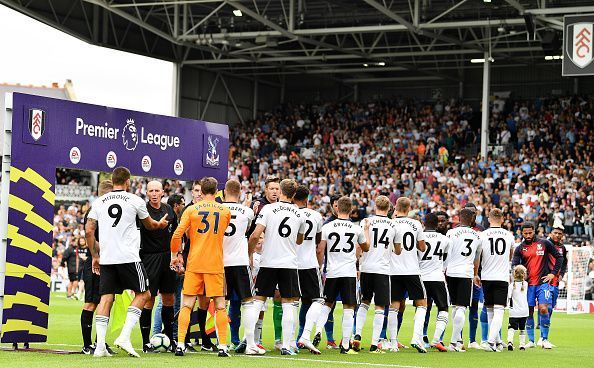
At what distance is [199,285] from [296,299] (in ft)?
5.17

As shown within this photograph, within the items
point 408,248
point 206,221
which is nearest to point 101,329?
point 206,221

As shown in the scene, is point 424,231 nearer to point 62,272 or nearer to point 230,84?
point 62,272

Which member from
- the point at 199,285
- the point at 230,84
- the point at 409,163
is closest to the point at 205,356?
the point at 199,285

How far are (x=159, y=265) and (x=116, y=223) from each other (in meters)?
1.27

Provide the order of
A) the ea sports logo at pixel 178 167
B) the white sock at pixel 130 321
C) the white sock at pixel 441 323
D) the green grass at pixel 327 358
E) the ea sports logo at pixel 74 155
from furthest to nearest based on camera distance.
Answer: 1. the ea sports logo at pixel 178 167
2. the white sock at pixel 441 323
3. the ea sports logo at pixel 74 155
4. the white sock at pixel 130 321
5. the green grass at pixel 327 358

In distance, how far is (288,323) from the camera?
14.0 m

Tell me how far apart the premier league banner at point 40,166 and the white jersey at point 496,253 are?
18.1ft

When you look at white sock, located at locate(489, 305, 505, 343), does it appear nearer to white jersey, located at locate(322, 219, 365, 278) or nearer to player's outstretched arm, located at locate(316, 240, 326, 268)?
white jersey, located at locate(322, 219, 365, 278)

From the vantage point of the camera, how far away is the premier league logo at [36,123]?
14281mm

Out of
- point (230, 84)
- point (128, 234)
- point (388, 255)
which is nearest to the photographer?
point (128, 234)

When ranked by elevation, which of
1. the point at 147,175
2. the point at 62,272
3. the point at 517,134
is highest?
the point at 517,134

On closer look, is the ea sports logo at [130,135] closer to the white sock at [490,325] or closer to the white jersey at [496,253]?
the white jersey at [496,253]

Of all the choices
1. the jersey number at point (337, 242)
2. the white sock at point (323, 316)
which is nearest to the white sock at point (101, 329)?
the white sock at point (323, 316)

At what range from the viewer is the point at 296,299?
46.7ft
